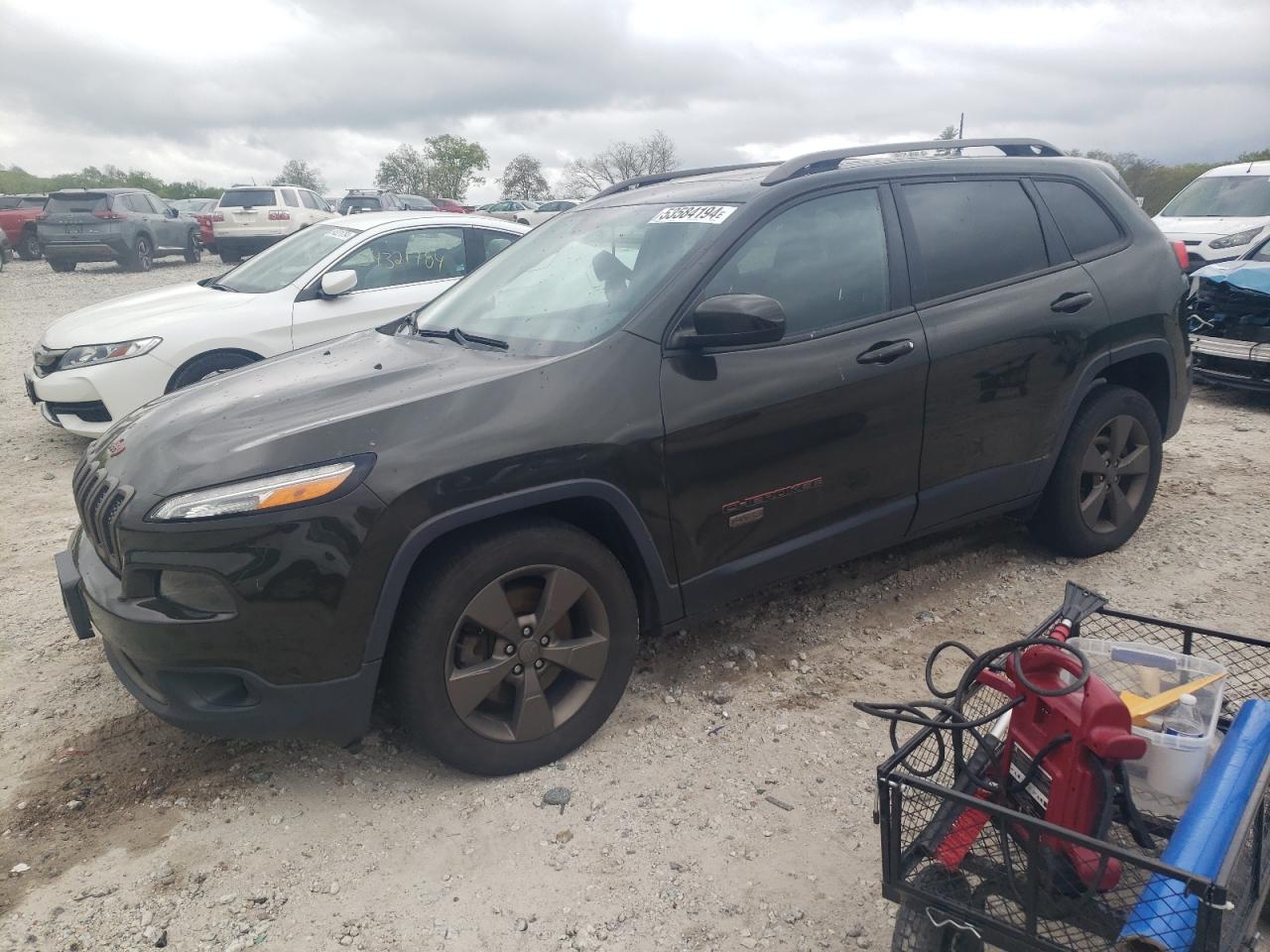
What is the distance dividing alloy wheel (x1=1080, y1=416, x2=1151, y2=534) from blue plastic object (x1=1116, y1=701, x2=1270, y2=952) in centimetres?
220

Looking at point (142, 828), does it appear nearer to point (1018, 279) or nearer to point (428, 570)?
point (428, 570)

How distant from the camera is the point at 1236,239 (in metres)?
10.7

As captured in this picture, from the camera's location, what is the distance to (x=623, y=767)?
2957 millimetres

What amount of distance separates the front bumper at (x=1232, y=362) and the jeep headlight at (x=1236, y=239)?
416cm

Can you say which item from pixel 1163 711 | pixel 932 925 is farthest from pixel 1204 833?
pixel 932 925

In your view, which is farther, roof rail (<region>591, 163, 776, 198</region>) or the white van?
the white van

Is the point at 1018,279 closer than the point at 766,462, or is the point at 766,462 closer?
the point at 766,462

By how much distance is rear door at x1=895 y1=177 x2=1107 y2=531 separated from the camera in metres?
3.59

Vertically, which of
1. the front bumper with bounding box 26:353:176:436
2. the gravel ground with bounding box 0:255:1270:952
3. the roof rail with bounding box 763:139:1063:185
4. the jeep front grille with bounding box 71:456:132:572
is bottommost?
the gravel ground with bounding box 0:255:1270:952

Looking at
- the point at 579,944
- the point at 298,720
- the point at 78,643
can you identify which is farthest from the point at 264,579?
the point at 78,643

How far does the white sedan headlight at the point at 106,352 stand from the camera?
6059 millimetres

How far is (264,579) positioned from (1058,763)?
6.44ft

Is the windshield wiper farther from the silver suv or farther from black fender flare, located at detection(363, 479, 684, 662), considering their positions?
the silver suv

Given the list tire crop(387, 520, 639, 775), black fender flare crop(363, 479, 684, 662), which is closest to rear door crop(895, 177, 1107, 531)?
black fender flare crop(363, 479, 684, 662)
